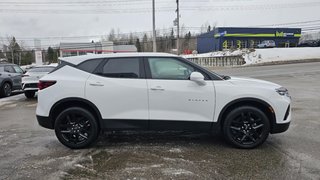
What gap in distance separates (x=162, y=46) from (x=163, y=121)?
300 ft

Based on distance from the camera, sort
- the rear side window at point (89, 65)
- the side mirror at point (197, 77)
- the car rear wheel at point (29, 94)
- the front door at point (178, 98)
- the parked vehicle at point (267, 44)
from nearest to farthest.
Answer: the side mirror at point (197, 77), the front door at point (178, 98), the rear side window at point (89, 65), the car rear wheel at point (29, 94), the parked vehicle at point (267, 44)

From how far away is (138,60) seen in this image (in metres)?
5.19

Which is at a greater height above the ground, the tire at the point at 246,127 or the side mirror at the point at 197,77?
the side mirror at the point at 197,77

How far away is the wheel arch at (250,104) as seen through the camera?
493cm

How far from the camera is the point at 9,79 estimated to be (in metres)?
13.9

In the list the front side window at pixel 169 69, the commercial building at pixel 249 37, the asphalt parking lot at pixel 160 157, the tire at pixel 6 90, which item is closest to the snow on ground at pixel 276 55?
the commercial building at pixel 249 37

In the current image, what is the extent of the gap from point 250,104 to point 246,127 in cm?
42

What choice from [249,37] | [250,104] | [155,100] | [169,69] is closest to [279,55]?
[249,37]

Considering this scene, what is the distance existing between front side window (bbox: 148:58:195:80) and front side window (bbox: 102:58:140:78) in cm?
28

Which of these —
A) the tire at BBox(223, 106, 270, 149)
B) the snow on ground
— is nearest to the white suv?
the tire at BBox(223, 106, 270, 149)

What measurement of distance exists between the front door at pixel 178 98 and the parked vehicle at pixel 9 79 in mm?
11170

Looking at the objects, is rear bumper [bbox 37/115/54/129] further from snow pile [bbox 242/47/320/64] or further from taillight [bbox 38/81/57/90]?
snow pile [bbox 242/47/320/64]

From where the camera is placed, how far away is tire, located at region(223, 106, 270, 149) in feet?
16.3

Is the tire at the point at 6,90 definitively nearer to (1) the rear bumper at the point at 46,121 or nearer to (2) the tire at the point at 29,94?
(2) the tire at the point at 29,94
